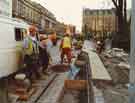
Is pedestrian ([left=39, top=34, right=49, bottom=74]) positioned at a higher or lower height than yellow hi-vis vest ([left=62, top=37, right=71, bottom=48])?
lower

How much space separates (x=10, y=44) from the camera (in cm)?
1366

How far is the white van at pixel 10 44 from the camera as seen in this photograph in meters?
12.6

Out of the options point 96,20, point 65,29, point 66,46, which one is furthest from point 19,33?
point 96,20

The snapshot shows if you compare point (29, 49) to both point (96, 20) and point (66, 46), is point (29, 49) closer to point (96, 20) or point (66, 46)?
point (66, 46)

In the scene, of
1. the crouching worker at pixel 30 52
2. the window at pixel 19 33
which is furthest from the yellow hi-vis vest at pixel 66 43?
the crouching worker at pixel 30 52

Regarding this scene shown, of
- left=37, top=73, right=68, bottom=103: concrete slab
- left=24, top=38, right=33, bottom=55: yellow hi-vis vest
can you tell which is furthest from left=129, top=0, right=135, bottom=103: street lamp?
left=24, top=38, right=33, bottom=55: yellow hi-vis vest

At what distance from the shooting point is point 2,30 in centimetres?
1262

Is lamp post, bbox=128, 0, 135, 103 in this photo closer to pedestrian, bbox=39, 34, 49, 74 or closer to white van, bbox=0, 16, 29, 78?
white van, bbox=0, 16, 29, 78

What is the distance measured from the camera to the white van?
12.6m

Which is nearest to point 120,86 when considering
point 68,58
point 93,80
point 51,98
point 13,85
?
point 93,80

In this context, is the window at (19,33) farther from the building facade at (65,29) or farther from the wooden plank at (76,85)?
the building facade at (65,29)

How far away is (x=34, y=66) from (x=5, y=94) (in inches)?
161

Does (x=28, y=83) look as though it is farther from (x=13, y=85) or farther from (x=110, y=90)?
(x=110, y=90)

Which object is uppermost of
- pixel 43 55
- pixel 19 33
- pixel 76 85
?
pixel 19 33
